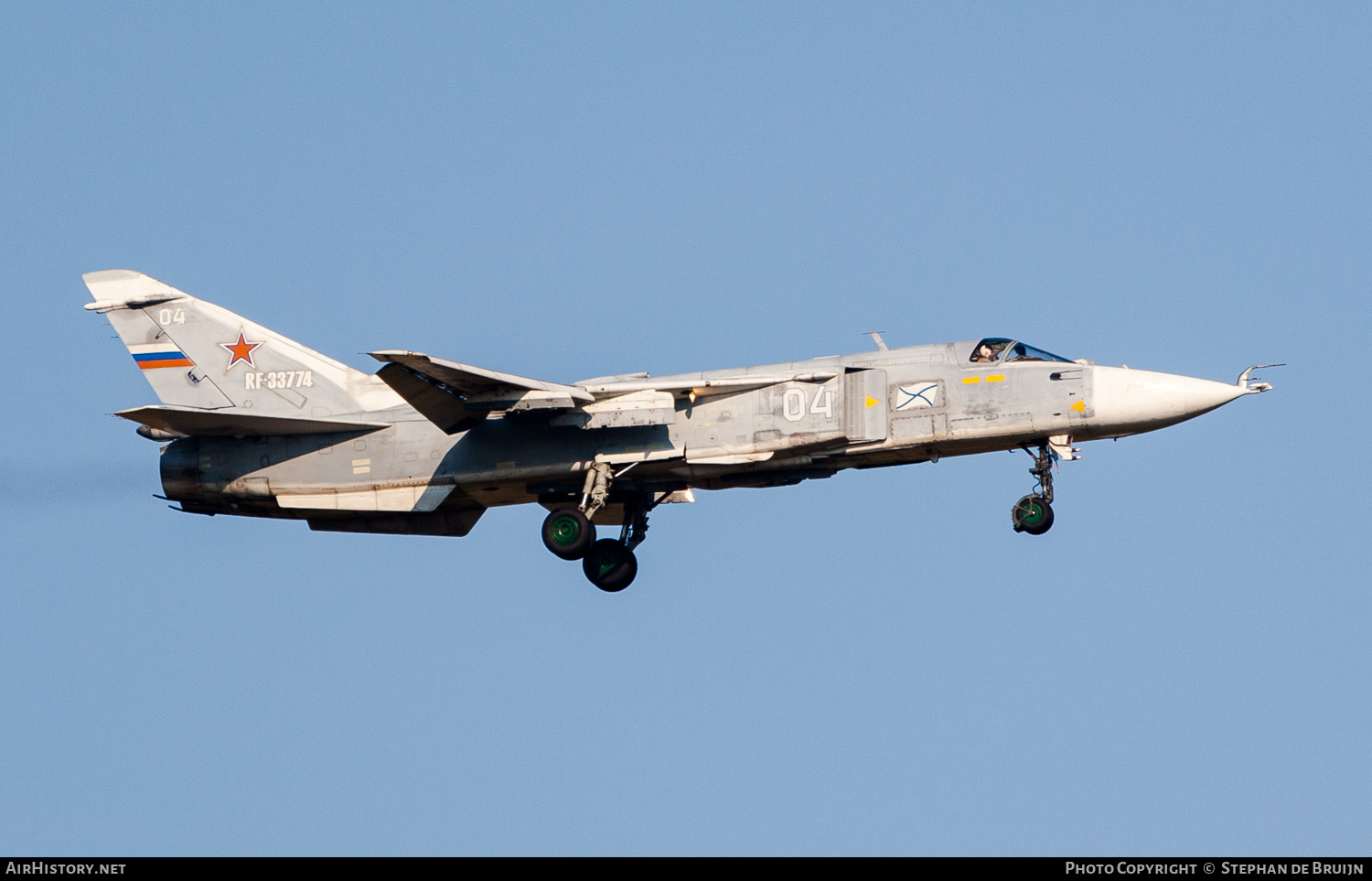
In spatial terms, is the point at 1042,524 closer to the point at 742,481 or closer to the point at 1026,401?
the point at 1026,401

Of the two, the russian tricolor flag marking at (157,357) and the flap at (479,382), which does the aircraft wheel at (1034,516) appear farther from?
the russian tricolor flag marking at (157,357)

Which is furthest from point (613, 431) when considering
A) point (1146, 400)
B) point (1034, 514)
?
point (1146, 400)

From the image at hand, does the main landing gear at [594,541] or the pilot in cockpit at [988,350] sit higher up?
the pilot in cockpit at [988,350]

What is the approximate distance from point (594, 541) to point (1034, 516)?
6226 mm

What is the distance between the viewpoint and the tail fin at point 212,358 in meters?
26.0

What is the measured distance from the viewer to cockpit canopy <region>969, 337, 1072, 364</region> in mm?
24281

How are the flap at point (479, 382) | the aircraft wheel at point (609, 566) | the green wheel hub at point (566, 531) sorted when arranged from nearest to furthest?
1. the flap at point (479, 382)
2. the green wheel hub at point (566, 531)
3. the aircraft wheel at point (609, 566)

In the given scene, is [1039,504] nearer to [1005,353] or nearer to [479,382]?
[1005,353]

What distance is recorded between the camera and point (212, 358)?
26484 mm

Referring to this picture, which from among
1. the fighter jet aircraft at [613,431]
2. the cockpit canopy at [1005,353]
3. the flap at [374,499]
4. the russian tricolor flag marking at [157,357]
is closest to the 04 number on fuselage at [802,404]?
the fighter jet aircraft at [613,431]

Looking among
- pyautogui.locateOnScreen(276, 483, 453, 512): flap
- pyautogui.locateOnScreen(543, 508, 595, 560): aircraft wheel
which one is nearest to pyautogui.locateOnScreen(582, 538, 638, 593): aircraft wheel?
pyautogui.locateOnScreen(543, 508, 595, 560): aircraft wheel

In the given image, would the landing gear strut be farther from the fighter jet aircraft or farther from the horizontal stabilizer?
the horizontal stabilizer

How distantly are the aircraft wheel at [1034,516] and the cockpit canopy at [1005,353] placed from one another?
6.51 feet
